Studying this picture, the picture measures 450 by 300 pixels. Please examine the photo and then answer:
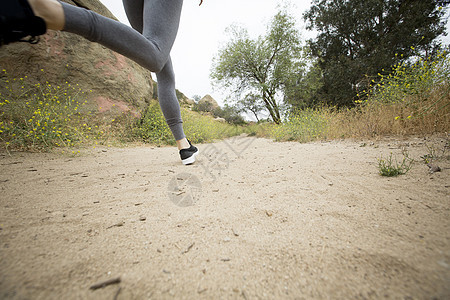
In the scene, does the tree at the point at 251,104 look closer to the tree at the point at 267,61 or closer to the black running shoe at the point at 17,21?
the tree at the point at 267,61

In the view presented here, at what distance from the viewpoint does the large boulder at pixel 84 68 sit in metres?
2.48

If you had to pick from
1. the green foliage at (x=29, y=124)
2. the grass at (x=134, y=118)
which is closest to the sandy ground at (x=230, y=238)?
the green foliage at (x=29, y=124)

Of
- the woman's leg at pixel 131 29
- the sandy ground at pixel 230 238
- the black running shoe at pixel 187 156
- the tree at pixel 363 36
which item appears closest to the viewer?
the sandy ground at pixel 230 238

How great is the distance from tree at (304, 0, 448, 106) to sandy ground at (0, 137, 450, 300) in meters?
10.0

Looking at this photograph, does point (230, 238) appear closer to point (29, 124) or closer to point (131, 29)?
point (131, 29)

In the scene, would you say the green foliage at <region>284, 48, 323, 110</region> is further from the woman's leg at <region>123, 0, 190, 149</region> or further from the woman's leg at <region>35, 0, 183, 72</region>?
the woman's leg at <region>35, 0, 183, 72</region>

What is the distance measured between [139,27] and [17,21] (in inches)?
46.8

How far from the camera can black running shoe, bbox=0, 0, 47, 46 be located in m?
0.58

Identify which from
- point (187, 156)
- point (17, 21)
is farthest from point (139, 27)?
point (187, 156)

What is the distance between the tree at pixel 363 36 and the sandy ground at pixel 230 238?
10.0 m

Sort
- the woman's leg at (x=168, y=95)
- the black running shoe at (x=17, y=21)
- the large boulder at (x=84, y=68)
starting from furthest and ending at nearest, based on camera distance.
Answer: the large boulder at (x=84, y=68) → the woman's leg at (x=168, y=95) → the black running shoe at (x=17, y=21)

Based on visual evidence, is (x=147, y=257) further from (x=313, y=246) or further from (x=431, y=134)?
(x=431, y=134)

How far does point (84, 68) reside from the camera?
323 cm

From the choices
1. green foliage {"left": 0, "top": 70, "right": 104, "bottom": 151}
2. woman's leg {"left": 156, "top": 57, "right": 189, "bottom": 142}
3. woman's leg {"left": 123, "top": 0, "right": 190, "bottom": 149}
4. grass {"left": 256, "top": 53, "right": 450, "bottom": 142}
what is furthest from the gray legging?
grass {"left": 256, "top": 53, "right": 450, "bottom": 142}
